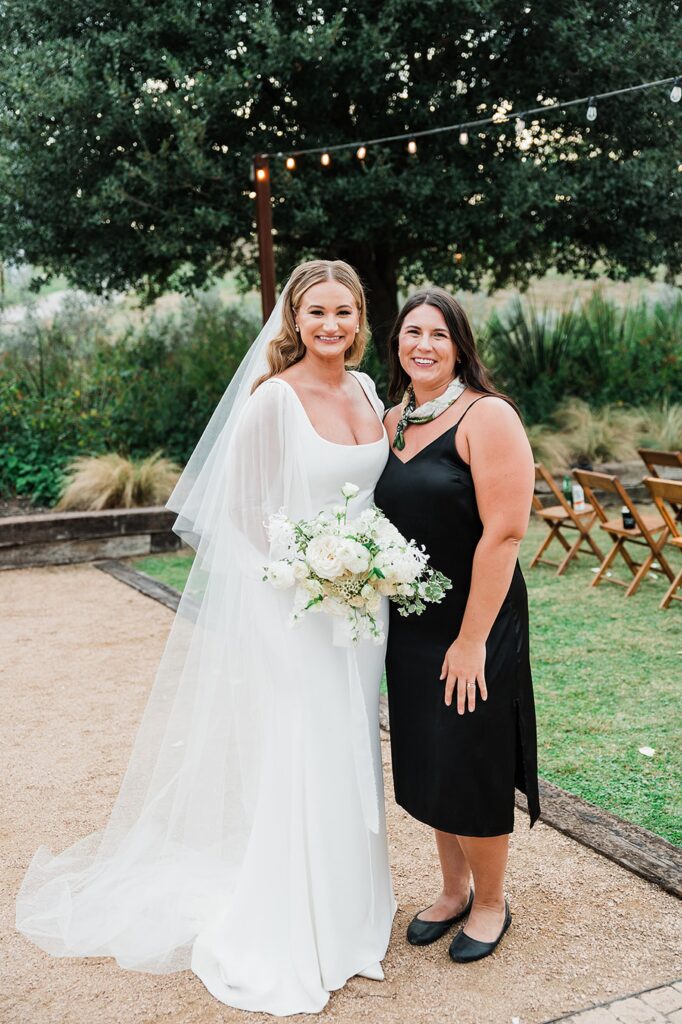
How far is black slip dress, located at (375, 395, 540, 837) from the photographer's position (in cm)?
293

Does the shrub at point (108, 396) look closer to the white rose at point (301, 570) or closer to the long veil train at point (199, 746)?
the long veil train at point (199, 746)

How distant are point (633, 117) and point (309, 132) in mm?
3654

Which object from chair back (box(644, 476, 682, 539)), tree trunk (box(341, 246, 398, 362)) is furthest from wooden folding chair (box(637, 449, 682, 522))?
tree trunk (box(341, 246, 398, 362))

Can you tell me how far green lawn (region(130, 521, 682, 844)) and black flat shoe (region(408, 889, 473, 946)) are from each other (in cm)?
113

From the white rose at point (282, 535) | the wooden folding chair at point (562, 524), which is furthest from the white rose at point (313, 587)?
the wooden folding chair at point (562, 524)

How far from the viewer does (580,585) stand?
812 cm

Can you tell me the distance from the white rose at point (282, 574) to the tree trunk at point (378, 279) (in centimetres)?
954

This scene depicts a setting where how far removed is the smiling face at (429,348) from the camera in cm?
296

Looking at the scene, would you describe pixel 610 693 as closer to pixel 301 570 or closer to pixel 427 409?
pixel 427 409

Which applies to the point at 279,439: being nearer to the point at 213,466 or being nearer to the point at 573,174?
the point at 213,466

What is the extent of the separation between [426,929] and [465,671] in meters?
0.97

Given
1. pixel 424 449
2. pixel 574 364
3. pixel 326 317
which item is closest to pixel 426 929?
pixel 424 449

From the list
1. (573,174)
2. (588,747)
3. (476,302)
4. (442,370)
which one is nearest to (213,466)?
(442,370)

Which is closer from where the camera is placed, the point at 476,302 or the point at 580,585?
the point at 580,585
